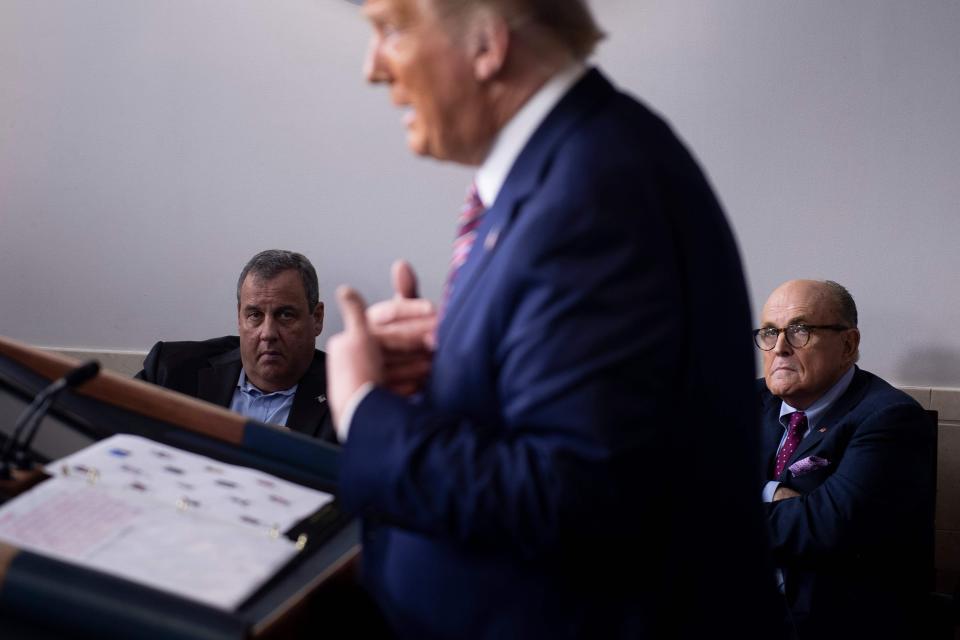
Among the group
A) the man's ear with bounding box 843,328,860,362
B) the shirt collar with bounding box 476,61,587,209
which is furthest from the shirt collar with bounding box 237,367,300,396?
the shirt collar with bounding box 476,61,587,209

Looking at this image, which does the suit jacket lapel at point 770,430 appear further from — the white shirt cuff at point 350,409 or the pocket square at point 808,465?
the white shirt cuff at point 350,409

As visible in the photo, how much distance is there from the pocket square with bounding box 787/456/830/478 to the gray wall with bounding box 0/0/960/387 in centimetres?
77

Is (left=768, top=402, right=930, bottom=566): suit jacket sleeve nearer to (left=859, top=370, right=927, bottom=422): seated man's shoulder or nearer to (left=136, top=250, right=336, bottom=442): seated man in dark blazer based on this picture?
(left=859, top=370, right=927, bottom=422): seated man's shoulder

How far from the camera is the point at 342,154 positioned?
327 centimetres

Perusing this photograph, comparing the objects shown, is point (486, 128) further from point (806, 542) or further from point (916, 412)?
point (916, 412)

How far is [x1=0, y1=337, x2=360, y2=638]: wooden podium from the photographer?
0.76 meters

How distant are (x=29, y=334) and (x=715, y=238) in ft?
10.6

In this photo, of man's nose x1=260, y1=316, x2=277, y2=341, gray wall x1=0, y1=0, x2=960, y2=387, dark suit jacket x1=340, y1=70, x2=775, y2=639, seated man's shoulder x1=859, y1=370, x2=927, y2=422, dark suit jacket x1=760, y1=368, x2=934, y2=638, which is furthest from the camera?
gray wall x1=0, y1=0, x2=960, y2=387

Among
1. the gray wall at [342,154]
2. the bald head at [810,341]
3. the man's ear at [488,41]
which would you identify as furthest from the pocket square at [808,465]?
the man's ear at [488,41]

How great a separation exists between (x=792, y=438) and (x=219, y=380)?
1585 millimetres

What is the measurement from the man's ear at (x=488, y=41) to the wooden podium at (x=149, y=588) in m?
0.48

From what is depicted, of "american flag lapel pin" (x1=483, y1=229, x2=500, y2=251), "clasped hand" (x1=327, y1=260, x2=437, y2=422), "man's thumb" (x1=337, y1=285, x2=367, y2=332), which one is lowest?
"clasped hand" (x1=327, y1=260, x2=437, y2=422)

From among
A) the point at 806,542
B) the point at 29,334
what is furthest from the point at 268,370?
the point at 806,542

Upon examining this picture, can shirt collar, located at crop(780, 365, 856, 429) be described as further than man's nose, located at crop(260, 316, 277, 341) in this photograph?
No
